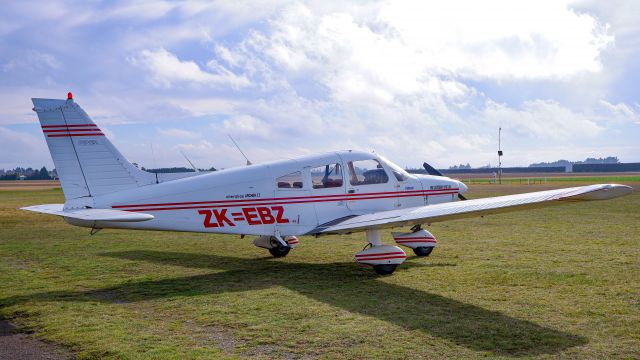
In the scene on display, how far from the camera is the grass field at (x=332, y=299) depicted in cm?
593

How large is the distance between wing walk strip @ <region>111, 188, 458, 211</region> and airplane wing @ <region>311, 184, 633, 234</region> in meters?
0.57

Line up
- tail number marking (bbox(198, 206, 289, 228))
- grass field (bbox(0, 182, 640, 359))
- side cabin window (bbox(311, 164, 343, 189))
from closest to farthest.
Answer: grass field (bbox(0, 182, 640, 359)) < tail number marking (bbox(198, 206, 289, 228)) < side cabin window (bbox(311, 164, 343, 189))

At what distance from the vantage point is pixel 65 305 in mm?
8023

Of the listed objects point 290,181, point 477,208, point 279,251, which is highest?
point 290,181

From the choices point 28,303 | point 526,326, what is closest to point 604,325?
point 526,326

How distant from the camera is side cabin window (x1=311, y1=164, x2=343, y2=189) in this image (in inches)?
447

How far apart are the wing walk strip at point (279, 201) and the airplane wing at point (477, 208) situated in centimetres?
57

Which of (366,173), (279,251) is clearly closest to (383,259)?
(366,173)

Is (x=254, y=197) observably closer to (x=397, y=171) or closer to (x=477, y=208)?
(x=397, y=171)

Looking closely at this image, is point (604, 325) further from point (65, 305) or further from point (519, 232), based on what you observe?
point (519, 232)

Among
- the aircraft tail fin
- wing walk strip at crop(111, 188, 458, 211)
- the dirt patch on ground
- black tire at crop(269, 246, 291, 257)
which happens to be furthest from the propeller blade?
the dirt patch on ground

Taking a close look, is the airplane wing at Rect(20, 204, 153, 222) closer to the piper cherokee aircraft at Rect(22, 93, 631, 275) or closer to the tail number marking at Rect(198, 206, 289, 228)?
the piper cherokee aircraft at Rect(22, 93, 631, 275)

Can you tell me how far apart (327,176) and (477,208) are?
354cm

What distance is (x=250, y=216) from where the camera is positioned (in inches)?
422
